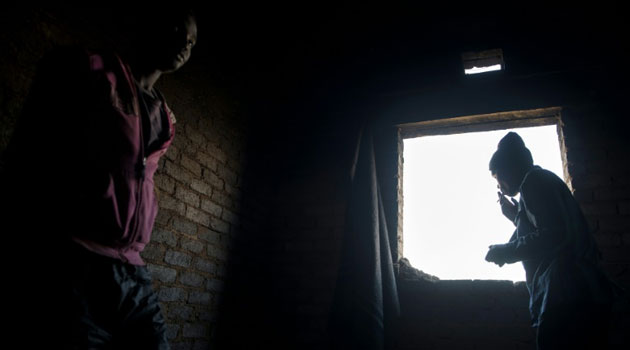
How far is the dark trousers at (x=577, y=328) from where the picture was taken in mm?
1921

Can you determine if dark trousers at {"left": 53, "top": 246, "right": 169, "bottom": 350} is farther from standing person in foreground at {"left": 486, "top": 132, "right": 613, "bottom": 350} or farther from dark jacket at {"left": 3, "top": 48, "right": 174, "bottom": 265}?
standing person in foreground at {"left": 486, "top": 132, "right": 613, "bottom": 350}

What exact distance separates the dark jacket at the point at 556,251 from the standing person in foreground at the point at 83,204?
171cm

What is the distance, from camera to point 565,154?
121 inches

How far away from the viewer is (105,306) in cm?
115

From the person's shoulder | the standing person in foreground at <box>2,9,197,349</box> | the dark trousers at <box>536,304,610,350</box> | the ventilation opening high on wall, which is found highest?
the ventilation opening high on wall

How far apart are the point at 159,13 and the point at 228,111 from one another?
165cm

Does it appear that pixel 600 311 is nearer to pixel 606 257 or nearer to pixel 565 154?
pixel 606 257

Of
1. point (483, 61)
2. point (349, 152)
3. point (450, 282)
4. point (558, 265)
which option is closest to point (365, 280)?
point (450, 282)

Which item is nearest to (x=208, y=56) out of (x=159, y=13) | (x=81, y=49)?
(x=159, y=13)

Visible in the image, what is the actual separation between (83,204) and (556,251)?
77.7 inches

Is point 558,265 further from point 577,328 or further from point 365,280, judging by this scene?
point 365,280

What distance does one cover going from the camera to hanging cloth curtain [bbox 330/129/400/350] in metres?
2.89

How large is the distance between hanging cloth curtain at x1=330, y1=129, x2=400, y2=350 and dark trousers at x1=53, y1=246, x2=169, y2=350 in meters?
1.82

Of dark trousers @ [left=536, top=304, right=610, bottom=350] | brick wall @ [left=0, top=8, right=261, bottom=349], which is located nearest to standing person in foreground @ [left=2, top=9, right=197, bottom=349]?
brick wall @ [left=0, top=8, right=261, bottom=349]
